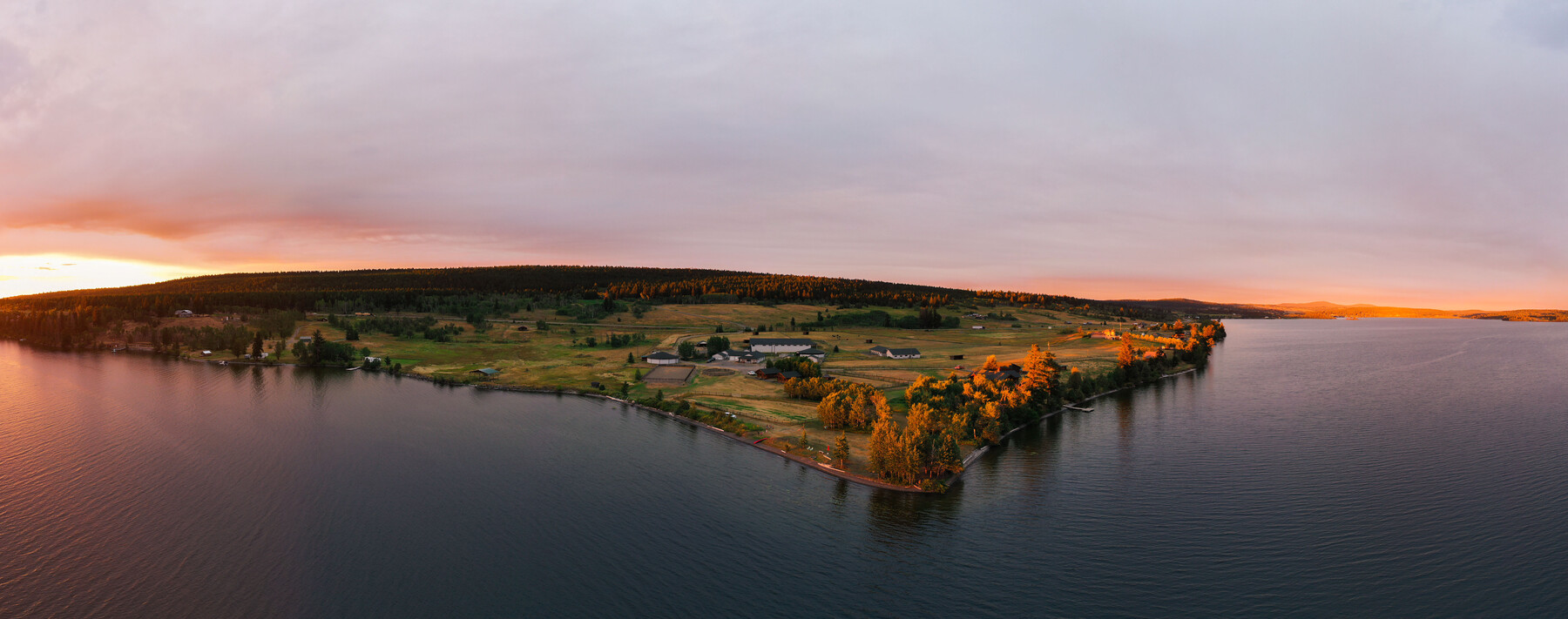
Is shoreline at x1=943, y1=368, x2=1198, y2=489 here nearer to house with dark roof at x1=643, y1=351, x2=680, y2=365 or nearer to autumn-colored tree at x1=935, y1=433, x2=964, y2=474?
autumn-colored tree at x1=935, y1=433, x2=964, y2=474

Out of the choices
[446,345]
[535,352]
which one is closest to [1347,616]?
[535,352]

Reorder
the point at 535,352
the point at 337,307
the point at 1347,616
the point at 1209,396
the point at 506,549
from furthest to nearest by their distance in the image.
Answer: the point at 337,307
the point at 535,352
the point at 1209,396
the point at 506,549
the point at 1347,616

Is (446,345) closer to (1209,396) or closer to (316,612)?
(316,612)

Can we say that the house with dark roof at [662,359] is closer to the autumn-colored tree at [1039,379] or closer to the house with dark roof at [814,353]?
the house with dark roof at [814,353]

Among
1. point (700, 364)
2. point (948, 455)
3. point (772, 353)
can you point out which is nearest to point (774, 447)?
point (948, 455)

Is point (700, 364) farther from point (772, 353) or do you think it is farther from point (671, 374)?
point (772, 353)

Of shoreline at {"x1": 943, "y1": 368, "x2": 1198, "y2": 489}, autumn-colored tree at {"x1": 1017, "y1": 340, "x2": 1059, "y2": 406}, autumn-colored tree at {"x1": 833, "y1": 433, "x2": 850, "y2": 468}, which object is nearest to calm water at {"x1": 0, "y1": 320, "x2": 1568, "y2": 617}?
shoreline at {"x1": 943, "y1": 368, "x2": 1198, "y2": 489}
